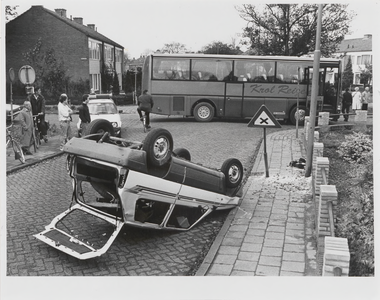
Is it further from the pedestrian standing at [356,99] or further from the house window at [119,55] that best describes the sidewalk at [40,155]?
the house window at [119,55]

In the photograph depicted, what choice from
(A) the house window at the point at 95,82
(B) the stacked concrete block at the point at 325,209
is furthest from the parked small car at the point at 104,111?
(A) the house window at the point at 95,82

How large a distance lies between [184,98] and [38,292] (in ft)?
60.3

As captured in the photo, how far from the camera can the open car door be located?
18.3 feet

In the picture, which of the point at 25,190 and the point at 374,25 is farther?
the point at 25,190

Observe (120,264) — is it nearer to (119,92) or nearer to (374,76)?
(374,76)

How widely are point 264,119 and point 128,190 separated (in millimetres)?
5008

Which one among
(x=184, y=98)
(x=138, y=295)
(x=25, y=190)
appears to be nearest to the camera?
(x=138, y=295)

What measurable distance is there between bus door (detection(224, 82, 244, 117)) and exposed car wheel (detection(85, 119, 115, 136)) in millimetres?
16177

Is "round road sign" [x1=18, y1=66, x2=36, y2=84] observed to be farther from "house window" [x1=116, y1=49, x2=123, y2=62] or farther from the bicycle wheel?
"house window" [x1=116, y1=49, x2=123, y2=62]

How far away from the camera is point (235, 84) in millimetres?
22406

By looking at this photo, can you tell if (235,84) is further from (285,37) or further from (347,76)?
(347,76)

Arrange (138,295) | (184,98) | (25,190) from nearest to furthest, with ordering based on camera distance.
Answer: (138,295), (25,190), (184,98)

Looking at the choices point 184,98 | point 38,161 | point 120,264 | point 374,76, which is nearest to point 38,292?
point 120,264

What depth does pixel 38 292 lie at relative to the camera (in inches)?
197
